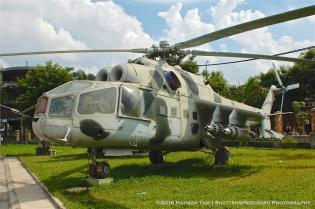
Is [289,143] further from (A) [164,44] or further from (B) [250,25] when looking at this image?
(B) [250,25]

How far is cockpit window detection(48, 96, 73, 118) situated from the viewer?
11.3m

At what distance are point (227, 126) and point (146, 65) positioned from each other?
3573 mm

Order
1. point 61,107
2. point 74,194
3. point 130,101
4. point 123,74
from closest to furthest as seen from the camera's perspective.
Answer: point 74,194
point 61,107
point 130,101
point 123,74

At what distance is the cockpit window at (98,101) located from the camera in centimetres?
1162

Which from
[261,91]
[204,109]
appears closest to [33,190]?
[204,109]

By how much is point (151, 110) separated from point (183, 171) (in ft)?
9.44

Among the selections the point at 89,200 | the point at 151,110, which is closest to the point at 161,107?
the point at 151,110

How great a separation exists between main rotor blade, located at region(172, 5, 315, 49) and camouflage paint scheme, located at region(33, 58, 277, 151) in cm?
176

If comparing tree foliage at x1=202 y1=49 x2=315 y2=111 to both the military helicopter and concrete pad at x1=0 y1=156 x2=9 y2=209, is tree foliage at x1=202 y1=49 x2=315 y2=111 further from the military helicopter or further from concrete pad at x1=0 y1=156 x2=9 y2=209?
concrete pad at x1=0 y1=156 x2=9 y2=209

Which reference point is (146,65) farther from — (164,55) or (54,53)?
(54,53)

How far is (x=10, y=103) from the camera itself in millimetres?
75062

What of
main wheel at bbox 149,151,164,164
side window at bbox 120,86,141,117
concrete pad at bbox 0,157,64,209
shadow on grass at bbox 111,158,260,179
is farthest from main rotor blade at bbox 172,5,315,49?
concrete pad at bbox 0,157,64,209

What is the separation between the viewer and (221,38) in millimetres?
11617

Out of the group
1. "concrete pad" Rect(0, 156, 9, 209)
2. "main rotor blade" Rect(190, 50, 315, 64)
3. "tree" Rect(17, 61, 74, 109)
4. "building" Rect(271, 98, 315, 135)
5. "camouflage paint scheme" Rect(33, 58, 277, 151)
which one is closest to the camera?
"concrete pad" Rect(0, 156, 9, 209)
